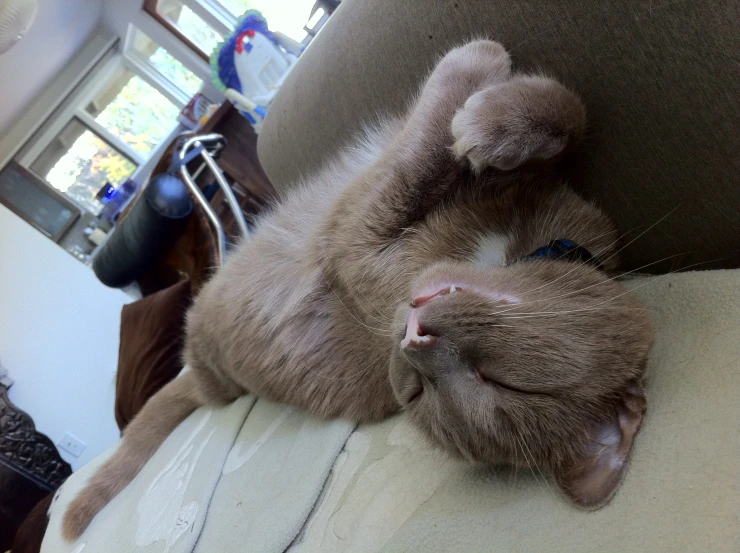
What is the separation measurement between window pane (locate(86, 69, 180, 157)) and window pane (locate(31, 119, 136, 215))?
0.20 meters

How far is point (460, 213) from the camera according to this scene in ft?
3.00

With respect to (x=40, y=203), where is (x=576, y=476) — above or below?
below

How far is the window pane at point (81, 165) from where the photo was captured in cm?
432

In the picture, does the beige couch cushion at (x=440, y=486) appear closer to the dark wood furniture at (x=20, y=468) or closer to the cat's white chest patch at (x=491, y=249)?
the cat's white chest patch at (x=491, y=249)

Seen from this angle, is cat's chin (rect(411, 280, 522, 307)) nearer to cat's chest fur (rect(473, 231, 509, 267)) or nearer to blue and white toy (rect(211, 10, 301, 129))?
cat's chest fur (rect(473, 231, 509, 267))

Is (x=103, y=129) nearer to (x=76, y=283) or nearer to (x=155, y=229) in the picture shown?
(x=76, y=283)

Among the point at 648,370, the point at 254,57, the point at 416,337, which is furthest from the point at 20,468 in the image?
the point at 648,370

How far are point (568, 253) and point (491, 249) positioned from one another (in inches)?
5.2

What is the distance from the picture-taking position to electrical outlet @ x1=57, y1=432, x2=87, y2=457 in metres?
3.31

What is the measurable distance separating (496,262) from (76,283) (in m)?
3.59

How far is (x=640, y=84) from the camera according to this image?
0.72 m

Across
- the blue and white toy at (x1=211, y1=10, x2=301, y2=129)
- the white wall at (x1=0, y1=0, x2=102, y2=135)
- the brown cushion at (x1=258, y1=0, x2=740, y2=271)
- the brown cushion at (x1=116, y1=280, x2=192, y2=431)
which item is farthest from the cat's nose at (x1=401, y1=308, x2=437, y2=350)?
the white wall at (x1=0, y1=0, x2=102, y2=135)

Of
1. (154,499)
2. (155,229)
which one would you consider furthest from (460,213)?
(155,229)

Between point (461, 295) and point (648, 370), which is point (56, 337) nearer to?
point (461, 295)
